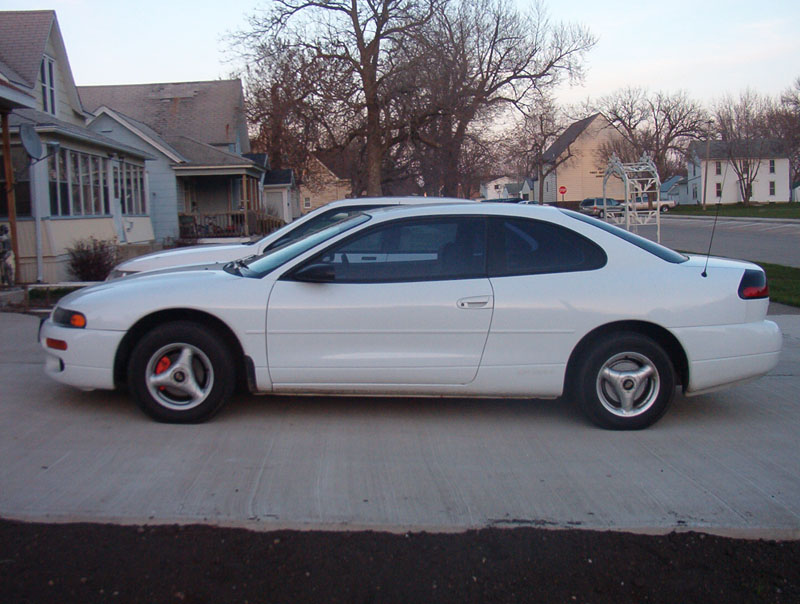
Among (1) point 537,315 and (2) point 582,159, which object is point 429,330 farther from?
(2) point 582,159

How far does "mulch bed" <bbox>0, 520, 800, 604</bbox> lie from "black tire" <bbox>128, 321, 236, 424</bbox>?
5.32 feet

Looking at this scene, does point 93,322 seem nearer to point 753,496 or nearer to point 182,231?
point 753,496

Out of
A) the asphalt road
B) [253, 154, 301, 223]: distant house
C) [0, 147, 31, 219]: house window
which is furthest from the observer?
[253, 154, 301, 223]: distant house

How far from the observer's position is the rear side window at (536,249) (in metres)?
5.56

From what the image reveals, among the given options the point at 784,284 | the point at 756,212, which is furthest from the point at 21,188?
the point at 756,212

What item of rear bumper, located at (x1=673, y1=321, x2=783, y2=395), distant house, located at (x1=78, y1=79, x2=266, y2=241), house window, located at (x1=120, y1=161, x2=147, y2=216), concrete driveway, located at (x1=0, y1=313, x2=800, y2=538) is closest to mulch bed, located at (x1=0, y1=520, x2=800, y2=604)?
concrete driveway, located at (x1=0, y1=313, x2=800, y2=538)

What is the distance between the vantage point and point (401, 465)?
481 centimetres

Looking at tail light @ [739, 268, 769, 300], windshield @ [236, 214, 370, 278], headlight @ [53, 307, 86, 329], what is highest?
windshield @ [236, 214, 370, 278]

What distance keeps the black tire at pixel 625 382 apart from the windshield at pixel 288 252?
1.98 metres

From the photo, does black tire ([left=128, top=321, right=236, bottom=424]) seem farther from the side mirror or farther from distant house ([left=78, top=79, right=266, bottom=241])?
distant house ([left=78, top=79, right=266, bottom=241])

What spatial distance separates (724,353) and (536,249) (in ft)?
4.98

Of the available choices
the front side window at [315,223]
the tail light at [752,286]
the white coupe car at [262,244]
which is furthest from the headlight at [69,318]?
the tail light at [752,286]

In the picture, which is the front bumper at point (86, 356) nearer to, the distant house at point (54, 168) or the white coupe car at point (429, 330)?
the white coupe car at point (429, 330)

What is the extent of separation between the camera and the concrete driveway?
4.07 meters
